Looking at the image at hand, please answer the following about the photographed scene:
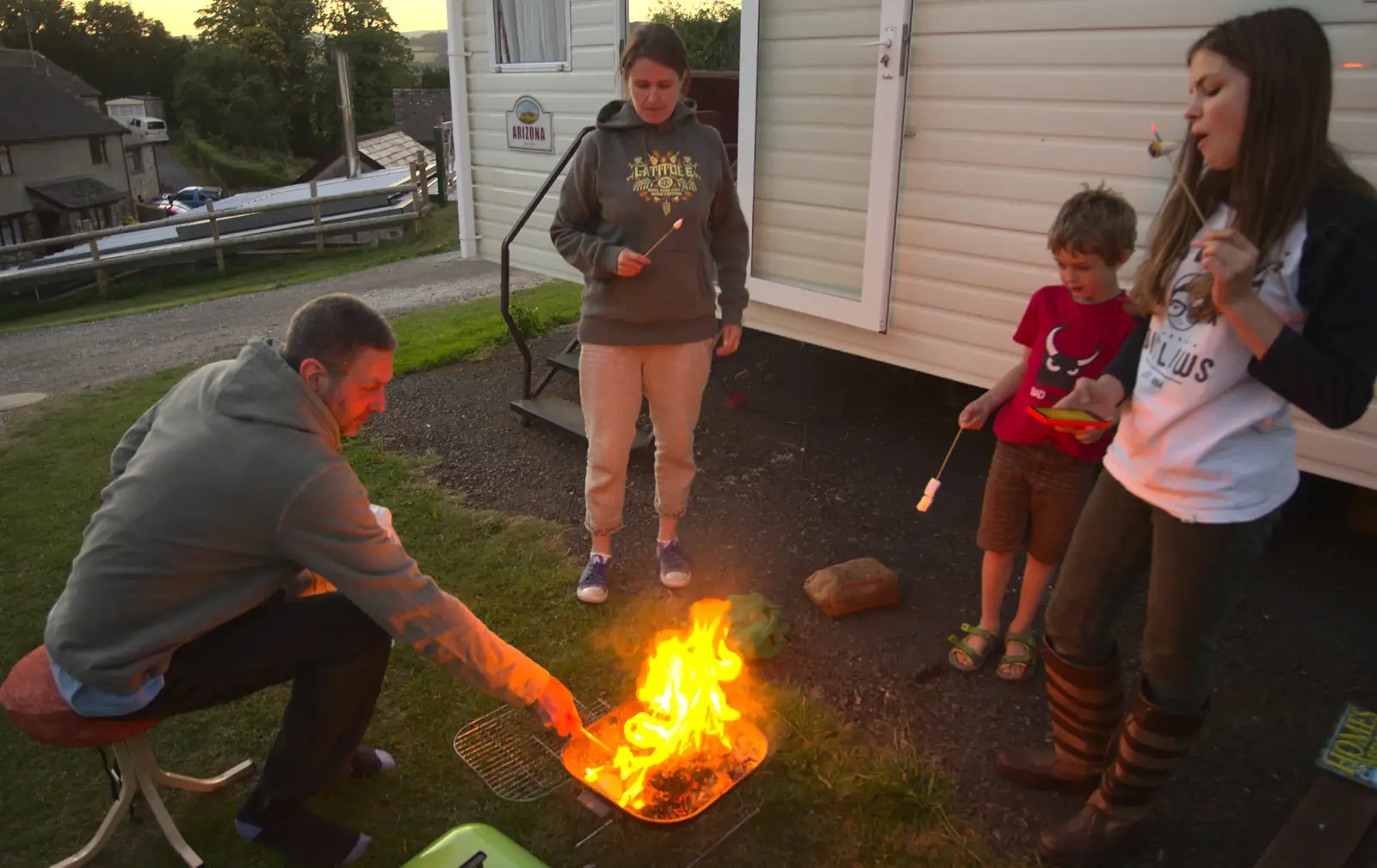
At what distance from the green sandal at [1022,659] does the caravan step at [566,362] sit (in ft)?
11.0

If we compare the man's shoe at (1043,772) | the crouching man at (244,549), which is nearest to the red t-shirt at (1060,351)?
the man's shoe at (1043,772)

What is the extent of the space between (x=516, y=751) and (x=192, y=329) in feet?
32.4

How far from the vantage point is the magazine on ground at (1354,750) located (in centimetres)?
239

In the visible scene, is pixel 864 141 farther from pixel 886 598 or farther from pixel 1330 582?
pixel 1330 582

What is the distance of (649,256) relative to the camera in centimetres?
337

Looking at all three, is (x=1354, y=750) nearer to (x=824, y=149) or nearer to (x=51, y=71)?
(x=824, y=149)

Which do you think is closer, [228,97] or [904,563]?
[904,563]

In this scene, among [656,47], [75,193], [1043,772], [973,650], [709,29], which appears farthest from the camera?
[75,193]

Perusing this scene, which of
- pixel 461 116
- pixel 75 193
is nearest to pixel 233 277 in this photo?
pixel 461 116

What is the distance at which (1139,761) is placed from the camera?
7.19ft

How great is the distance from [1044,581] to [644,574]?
1.67m

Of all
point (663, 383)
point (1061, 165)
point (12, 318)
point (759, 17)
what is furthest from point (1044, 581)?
point (12, 318)

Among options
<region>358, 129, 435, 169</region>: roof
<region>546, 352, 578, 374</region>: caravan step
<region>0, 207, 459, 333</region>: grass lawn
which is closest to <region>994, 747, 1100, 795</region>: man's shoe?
<region>546, 352, 578, 374</region>: caravan step

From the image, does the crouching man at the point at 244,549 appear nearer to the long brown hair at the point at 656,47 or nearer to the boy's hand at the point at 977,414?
the boy's hand at the point at 977,414
